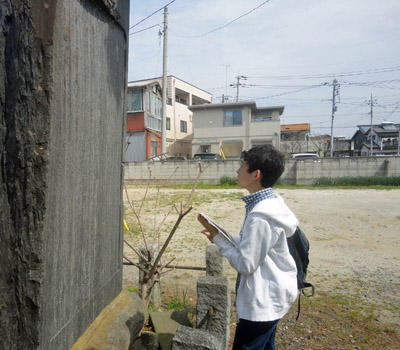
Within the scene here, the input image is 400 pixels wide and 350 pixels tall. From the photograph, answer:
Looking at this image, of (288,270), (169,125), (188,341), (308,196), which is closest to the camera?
(188,341)

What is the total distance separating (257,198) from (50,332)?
1.28 metres

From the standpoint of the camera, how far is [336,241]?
667cm

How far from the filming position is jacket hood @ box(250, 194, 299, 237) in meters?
1.61

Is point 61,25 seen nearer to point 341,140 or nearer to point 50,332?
point 50,332

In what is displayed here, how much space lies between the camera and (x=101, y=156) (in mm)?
1823

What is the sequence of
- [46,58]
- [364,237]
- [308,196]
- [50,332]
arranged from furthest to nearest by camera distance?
[308,196]
[364,237]
[50,332]
[46,58]

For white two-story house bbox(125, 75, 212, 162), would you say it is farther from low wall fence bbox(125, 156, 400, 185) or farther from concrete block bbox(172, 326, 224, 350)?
concrete block bbox(172, 326, 224, 350)

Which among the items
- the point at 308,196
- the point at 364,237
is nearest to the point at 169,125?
the point at 308,196

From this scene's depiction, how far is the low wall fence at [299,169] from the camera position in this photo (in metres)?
15.8

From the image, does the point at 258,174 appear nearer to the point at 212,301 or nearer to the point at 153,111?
the point at 212,301

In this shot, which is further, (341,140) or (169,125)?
(341,140)

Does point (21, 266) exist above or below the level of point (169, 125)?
below

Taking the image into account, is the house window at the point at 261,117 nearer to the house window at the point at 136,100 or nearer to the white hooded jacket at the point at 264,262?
the house window at the point at 136,100

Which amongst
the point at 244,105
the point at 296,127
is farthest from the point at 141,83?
the point at 296,127
